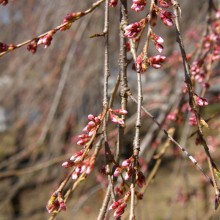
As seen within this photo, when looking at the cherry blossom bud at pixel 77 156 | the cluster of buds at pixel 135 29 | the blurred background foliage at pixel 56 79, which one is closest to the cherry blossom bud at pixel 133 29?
the cluster of buds at pixel 135 29

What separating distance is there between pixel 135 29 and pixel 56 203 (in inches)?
13.8

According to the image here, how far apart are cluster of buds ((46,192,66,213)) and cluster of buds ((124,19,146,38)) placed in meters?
0.32

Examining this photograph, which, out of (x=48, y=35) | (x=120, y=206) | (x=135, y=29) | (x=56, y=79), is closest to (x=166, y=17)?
(x=135, y=29)

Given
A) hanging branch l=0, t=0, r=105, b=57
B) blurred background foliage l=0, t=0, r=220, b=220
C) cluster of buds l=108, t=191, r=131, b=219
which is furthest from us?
blurred background foliage l=0, t=0, r=220, b=220

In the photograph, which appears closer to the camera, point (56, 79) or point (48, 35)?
point (48, 35)

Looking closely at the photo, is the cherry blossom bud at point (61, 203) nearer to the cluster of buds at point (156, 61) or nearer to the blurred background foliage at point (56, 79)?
the cluster of buds at point (156, 61)

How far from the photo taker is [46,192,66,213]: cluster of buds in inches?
36.7

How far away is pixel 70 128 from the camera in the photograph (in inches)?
158

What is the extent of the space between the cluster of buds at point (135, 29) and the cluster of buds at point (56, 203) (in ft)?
1.05

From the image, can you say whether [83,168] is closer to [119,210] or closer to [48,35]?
[119,210]

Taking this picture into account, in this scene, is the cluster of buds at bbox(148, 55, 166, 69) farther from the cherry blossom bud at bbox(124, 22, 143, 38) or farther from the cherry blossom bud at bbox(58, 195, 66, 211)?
the cherry blossom bud at bbox(58, 195, 66, 211)

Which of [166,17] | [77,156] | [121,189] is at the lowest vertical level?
[121,189]

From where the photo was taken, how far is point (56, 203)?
37.1 inches

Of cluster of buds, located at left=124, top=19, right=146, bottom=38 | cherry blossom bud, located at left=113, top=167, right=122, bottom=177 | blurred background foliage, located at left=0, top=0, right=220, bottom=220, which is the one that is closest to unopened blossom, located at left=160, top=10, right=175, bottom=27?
cluster of buds, located at left=124, top=19, right=146, bottom=38
